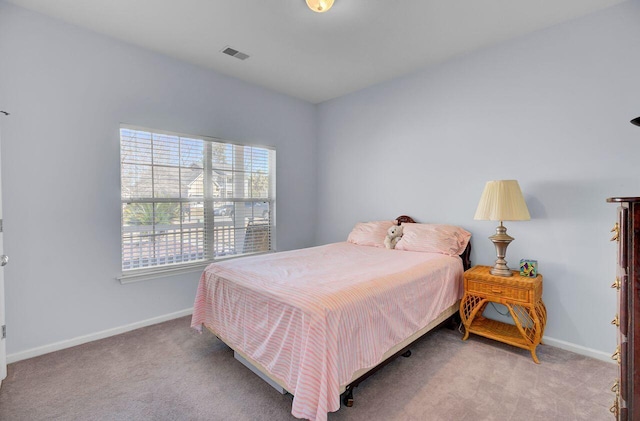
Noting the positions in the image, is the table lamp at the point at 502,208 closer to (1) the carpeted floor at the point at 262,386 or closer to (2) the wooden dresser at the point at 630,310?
(1) the carpeted floor at the point at 262,386

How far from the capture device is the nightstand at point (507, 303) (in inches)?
89.2

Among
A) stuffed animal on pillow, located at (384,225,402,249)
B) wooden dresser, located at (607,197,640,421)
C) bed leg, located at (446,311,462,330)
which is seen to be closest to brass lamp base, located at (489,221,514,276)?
bed leg, located at (446,311,462,330)

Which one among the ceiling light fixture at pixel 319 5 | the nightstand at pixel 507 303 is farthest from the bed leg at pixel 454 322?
the ceiling light fixture at pixel 319 5

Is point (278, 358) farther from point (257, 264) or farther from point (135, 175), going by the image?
Result: point (135, 175)

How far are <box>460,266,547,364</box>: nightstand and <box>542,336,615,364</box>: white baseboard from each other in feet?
0.61

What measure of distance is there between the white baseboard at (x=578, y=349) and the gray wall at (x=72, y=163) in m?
3.52

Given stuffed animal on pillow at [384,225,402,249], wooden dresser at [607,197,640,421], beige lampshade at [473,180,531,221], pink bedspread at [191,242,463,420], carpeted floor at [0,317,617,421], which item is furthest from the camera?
stuffed animal on pillow at [384,225,402,249]

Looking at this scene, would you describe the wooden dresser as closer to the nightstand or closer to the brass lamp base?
the nightstand

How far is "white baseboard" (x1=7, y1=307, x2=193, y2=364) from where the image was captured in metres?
2.29

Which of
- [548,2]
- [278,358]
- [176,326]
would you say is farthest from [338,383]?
[548,2]

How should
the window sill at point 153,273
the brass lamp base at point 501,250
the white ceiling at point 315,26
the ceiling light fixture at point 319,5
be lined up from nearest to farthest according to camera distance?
the ceiling light fixture at point 319,5 < the white ceiling at point 315,26 < the brass lamp base at point 501,250 < the window sill at point 153,273

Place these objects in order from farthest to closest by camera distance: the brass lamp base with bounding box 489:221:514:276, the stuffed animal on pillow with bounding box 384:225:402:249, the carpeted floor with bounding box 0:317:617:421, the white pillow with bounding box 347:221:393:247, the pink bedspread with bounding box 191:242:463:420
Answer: the white pillow with bounding box 347:221:393:247
the stuffed animal on pillow with bounding box 384:225:402:249
the brass lamp base with bounding box 489:221:514:276
the carpeted floor with bounding box 0:317:617:421
the pink bedspread with bounding box 191:242:463:420

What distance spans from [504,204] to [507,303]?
795mm

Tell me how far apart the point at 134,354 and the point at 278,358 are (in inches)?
58.0
